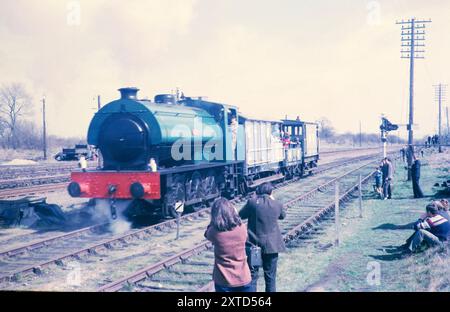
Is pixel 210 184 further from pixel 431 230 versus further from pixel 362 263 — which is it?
pixel 431 230

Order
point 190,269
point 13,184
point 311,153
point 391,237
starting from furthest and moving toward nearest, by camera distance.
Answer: point 311,153
point 13,184
point 391,237
point 190,269

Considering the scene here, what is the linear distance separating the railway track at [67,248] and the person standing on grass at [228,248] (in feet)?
12.0

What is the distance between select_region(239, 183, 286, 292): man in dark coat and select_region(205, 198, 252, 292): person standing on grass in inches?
31.1

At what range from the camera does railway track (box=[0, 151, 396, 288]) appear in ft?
27.6

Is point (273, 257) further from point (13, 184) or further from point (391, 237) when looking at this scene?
point (13, 184)

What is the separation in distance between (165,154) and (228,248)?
308 inches

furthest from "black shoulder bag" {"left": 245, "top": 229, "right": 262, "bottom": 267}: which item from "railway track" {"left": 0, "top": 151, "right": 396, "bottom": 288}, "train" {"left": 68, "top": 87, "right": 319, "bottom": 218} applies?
"train" {"left": 68, "top": 87, "right": 319, "bottom": 218}

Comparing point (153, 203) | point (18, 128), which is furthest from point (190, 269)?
point (18, 128)

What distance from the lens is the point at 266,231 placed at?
6.07m

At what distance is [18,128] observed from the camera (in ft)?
98.8

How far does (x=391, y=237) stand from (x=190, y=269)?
4.83 m

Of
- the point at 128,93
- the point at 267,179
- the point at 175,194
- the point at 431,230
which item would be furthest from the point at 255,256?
the point at 267,179

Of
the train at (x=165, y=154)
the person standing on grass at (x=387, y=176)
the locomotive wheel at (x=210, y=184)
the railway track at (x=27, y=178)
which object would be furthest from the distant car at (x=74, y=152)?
the person standing on grass at (x=387, y=176)
